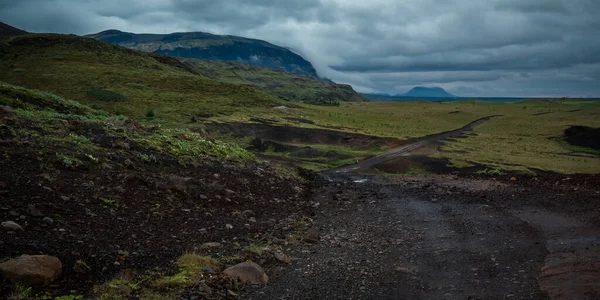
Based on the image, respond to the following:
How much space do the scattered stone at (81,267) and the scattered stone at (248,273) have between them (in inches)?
118

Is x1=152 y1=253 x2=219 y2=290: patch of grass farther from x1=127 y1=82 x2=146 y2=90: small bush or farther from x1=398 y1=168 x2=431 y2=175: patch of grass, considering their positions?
x1=127 y1=82 x2=146 y2=90: small bush

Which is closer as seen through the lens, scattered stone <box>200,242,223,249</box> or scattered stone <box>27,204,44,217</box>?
scattered stone <box>27,204,44,217</box>

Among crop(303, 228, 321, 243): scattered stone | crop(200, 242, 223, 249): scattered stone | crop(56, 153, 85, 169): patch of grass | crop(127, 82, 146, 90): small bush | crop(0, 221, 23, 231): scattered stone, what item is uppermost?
crop(127, 82, 146, 90): small bush

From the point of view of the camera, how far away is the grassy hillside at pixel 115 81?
51.0 metres

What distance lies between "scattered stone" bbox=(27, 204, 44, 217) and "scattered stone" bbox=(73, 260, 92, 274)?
2329mm

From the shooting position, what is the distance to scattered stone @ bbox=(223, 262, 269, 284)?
9.39 metres

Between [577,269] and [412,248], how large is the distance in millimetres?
4434

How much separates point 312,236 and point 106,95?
47.5m

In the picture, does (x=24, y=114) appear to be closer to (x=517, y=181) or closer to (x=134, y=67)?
(x=517, y=181)

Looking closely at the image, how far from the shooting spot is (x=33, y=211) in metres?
9.62

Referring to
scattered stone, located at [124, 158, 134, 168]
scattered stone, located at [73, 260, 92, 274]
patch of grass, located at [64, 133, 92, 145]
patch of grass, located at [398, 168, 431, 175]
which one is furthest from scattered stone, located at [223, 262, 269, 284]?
patch of grass, located at [398, 168, 431, 175]

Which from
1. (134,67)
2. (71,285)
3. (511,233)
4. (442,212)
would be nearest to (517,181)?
(442,212)

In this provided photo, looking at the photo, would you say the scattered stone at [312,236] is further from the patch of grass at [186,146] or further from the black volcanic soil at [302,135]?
the black volcanic soil at [302,135]

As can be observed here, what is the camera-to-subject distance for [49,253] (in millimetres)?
8352
